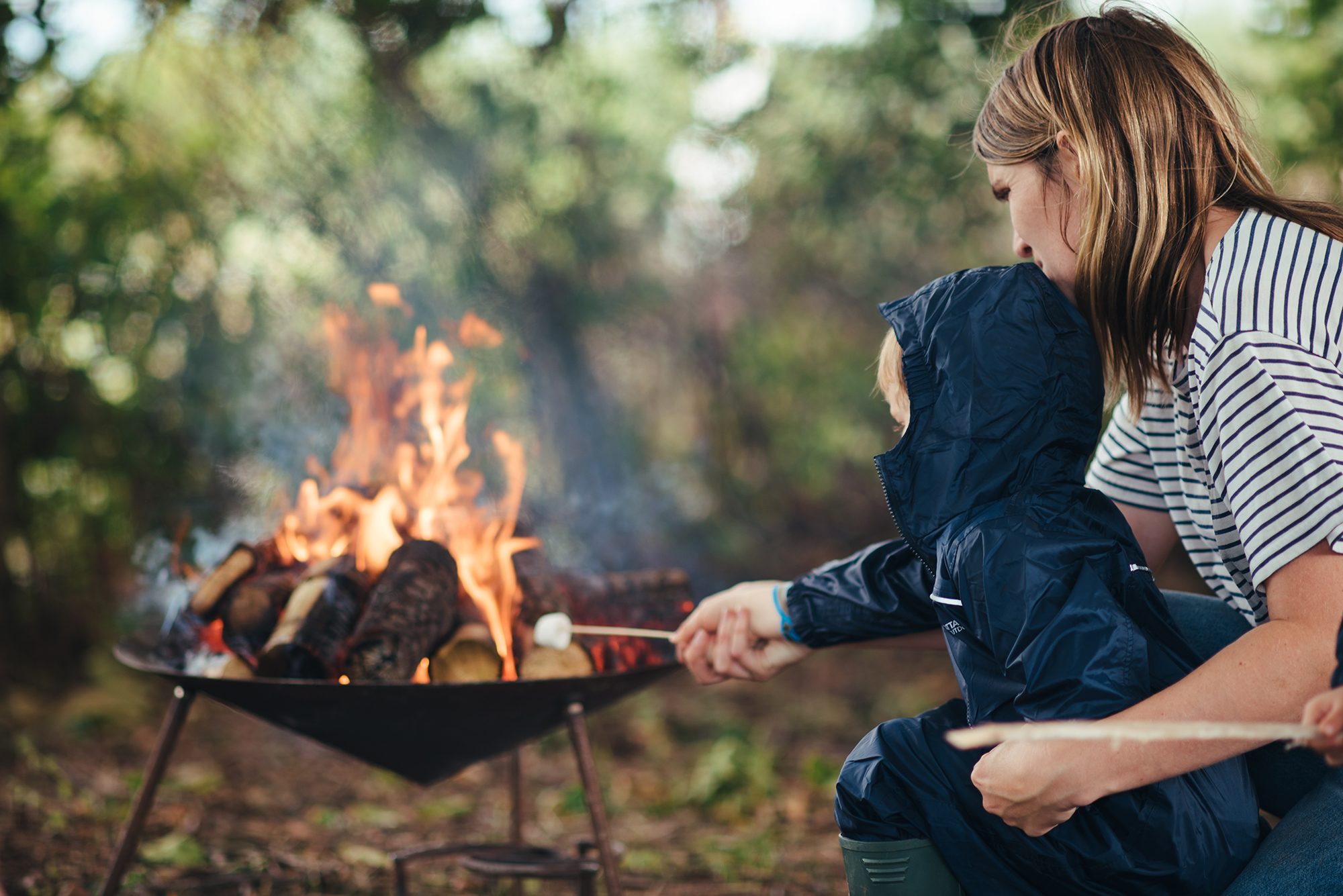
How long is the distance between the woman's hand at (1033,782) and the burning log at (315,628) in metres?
1.45

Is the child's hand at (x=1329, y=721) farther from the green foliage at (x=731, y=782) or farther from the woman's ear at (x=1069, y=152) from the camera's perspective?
the green foliage at (x=731, y=782)

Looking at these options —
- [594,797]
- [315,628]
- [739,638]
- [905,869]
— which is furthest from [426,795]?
[905,869]

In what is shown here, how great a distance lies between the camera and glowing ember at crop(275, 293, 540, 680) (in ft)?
8.29

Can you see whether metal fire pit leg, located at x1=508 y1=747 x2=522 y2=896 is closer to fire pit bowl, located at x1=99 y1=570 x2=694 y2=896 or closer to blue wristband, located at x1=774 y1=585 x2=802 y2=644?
fire pit bowl, located at x1=99 y1=570 x2=694 y2=896

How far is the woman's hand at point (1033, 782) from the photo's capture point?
1.24 metres

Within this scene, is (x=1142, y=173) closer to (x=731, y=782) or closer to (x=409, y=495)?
(x=409, y=495)

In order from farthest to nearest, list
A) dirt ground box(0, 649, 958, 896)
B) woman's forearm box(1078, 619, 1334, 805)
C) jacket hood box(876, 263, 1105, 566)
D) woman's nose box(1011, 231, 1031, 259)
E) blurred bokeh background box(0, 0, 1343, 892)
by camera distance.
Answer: blurred bokeh background box(0, 0, 1343, 892) → dirt ground box(0, 649, 958, 896) → woman's nose box(1011, 231, 1031, 259) → jacket hood box(876, 263, 1105, 566) → woman's forearm box(1078, 619, 1334, 805)

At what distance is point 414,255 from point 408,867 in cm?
307

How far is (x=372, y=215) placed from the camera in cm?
502

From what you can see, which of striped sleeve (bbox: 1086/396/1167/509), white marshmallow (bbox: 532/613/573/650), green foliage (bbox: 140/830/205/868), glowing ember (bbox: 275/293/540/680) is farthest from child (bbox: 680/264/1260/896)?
green foliage (bbox: 140/830/205/868)

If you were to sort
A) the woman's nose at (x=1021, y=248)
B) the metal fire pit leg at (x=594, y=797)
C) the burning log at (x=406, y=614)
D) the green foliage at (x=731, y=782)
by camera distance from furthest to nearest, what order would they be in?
the green foliage at (x=731, y=782)
the burning log at (x=406, y=614)
the metal fire pit leg at (x=594, y=797)
the woman's nose at (x=1021, y=248)

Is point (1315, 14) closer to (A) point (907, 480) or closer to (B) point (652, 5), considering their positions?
(B) point (652, 5)

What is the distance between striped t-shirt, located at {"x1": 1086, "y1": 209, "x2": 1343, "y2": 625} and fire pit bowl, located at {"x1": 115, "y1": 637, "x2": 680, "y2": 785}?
123cm

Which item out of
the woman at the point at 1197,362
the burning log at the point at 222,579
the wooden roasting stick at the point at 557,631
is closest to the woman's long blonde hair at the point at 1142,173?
the woman at the point at 1197,362
